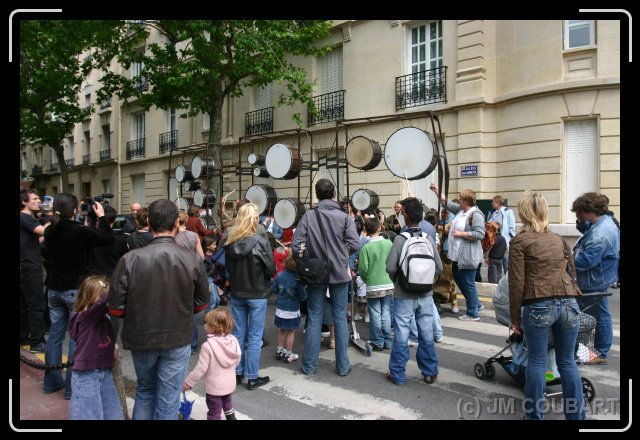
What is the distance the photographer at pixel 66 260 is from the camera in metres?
4.29

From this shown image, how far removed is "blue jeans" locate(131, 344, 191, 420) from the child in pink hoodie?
0.31 m

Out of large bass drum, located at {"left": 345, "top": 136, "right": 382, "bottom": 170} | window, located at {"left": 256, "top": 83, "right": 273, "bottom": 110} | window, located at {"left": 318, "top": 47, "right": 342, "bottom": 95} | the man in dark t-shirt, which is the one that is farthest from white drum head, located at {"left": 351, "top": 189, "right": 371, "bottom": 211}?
window, located at {"left": 256, "top": 83, "right": 273, "bottom": 110}

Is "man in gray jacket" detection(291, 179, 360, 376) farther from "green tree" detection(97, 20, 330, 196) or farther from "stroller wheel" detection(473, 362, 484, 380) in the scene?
"green tree" detection(97, 20, 330, 196)

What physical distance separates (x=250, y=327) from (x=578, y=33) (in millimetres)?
11237

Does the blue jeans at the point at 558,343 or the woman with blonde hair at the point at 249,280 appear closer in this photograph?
the blue jeans at the point at 558,343

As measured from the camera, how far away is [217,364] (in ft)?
12.0

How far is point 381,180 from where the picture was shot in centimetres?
1474

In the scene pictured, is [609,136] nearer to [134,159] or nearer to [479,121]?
[479,121]

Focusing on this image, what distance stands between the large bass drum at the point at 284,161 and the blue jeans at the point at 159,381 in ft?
18.4

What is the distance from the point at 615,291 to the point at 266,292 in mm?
7611

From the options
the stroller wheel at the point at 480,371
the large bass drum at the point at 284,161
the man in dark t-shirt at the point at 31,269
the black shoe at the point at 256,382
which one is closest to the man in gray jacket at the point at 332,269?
the black shoe at the point at 256,382

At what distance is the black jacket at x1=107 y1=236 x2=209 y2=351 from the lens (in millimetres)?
3115

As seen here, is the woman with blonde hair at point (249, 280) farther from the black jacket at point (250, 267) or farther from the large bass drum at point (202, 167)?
the large bass drum at point (202, 167)
